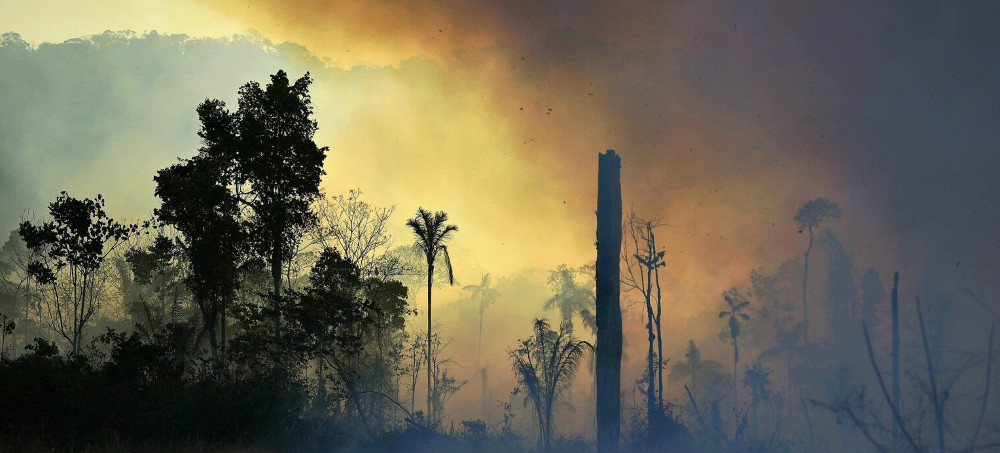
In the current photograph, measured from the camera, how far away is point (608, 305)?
16.8 meters

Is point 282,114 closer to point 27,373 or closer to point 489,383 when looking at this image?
point 27,373

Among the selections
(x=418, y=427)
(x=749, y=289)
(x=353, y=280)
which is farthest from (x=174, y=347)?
(x=749, y=289)

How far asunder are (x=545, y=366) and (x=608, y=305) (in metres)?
33.2

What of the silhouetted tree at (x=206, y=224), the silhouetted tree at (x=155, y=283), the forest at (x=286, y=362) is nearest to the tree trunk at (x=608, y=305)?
the forest at (x=286, y=362)

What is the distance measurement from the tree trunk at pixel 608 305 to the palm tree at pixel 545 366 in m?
8.87

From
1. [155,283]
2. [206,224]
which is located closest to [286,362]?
[206,224]

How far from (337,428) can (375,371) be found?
64.9 feet

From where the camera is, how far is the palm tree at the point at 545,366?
92.7ft

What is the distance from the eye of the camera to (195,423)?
67.2ft

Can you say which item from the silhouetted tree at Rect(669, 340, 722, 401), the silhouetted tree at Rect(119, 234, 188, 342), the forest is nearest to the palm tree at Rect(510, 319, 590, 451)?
the forest

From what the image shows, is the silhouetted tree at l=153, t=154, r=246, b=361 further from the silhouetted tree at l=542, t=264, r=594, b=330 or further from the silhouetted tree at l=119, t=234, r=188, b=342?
the silhouetted tree at l=542, t=264, r=594, b=330

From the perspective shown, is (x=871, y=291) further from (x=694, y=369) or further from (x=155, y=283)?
(x=155, y=283)

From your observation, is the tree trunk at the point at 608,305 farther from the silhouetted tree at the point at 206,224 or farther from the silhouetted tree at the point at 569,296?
the silhouetted tree at the point at 569,296

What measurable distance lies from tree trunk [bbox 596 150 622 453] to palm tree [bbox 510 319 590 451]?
887cm
